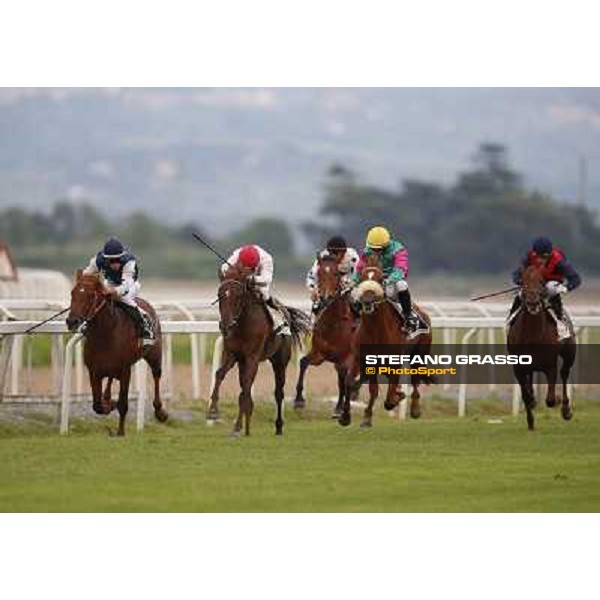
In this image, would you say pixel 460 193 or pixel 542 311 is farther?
pixel 460 193

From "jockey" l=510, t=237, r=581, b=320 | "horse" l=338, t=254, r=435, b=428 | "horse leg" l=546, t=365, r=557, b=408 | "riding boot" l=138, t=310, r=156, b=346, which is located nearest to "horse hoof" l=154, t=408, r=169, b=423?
"riding boot" l=138, t=310, r=156, b=346

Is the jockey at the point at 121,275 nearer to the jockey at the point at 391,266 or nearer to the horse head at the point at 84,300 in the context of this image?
the horse head at the point at 84,300

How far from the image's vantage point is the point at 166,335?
65.9ft

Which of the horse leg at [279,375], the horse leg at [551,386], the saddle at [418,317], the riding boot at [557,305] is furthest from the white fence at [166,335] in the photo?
the horse leg at [551,386]

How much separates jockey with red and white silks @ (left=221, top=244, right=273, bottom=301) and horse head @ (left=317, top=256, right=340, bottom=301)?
67cm

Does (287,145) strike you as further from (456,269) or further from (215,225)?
(456,269)

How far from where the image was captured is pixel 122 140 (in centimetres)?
17575

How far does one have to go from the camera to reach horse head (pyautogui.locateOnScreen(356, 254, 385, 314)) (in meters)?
18.6

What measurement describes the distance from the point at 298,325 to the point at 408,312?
100 cm

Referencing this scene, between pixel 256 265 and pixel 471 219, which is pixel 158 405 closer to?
pixel 256 265

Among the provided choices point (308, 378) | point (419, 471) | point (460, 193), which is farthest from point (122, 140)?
point (419, 471)

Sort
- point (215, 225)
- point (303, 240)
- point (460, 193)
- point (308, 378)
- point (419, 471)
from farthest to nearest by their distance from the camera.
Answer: point (215, 225) < point (303, 240) < point (460, 193) < point (308, 378) < point (419, 471)

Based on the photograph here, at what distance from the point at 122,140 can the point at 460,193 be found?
76665 millimetres

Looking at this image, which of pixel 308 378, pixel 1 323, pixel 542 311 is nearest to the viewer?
pixel 1 323
